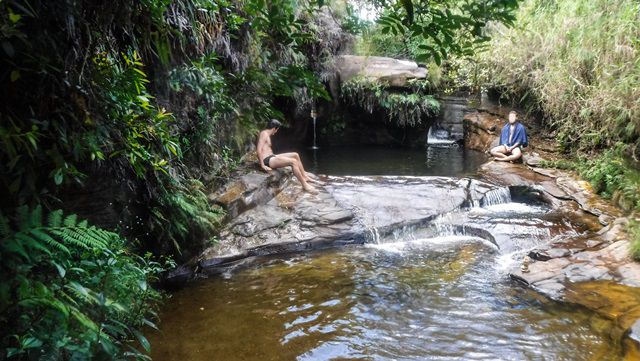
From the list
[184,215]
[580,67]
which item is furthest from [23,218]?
[580,67]

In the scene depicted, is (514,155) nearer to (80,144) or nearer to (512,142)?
(512,142)

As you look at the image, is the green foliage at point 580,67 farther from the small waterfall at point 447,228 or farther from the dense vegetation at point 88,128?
the dense vegetation at point 88,128

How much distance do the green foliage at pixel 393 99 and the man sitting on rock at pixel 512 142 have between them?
10.3 ft

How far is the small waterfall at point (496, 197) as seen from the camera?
8.03m

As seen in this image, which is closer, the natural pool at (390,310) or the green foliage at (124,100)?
the green foliage at (124,100)

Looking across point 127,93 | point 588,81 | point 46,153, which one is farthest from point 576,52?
point 46,153

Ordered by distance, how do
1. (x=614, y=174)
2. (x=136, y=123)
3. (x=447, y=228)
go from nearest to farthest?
(x=136, y=123) → (x=447, y=228) → (x=614, y=174)

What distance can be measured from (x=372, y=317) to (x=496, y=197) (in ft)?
→ 15.7

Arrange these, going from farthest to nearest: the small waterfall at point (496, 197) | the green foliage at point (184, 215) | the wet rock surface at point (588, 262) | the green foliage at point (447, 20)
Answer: the small waterfall at point (496, 197) < the green foliage at point (184, 215) < the wet rock surface at point (588, 262) < the green foliage at point (447, 20)

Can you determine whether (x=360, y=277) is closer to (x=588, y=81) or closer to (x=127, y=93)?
(x=127, y=93)

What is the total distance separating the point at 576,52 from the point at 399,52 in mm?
7983

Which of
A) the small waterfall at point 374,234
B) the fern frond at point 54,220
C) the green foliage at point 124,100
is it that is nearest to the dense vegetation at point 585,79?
the small waterfall at point 374,234

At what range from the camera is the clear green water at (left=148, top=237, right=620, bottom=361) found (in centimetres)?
377

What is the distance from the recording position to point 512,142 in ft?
33.0
